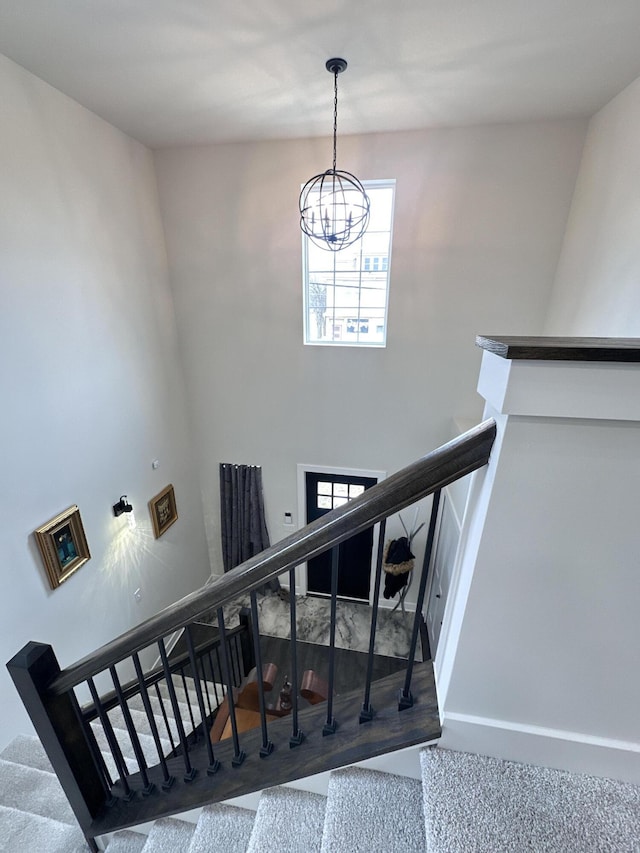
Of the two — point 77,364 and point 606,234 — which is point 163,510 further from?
point 606,234

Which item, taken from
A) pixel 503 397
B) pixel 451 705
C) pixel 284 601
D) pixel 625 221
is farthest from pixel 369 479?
pixel 503 397

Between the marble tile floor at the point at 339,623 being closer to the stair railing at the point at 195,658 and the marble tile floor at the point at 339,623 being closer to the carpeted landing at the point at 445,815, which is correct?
the stair railing at the point at 195,658

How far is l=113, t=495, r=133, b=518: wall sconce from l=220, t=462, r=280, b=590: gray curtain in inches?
55.3

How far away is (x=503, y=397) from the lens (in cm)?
68

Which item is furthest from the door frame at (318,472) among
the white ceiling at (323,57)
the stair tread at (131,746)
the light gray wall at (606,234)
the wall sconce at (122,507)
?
the white ceiling at (323,57)

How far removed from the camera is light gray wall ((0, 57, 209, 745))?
2344mm

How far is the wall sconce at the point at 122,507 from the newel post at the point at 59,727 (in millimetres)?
2209

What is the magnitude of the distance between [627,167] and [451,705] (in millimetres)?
3251

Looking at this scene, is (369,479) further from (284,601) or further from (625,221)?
(625,221)

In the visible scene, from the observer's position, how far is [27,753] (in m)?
2.25

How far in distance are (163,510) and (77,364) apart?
1.81 m

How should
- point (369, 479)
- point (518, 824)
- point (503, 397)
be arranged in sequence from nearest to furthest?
point (503, 397), point (518, 824), point (369, 479)

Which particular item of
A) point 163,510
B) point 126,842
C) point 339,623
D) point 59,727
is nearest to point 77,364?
point 163,510

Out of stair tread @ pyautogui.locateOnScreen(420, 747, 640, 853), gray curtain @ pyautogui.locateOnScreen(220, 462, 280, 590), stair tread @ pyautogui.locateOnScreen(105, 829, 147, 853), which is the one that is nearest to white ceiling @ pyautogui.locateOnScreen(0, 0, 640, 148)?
stair tread @ pyautogui.locateOnScreen(420, 747, 640, 853)
